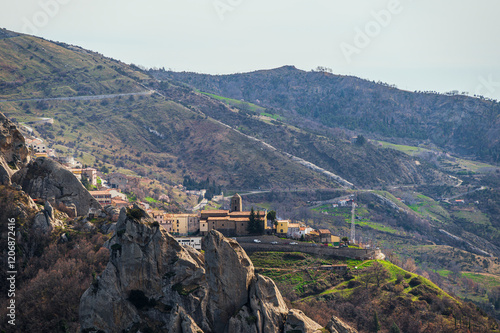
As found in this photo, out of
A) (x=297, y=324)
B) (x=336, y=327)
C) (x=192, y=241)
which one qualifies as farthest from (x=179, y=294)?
(x=192, y=241)

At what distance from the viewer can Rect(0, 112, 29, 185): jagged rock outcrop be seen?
228ft

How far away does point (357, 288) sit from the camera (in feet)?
268

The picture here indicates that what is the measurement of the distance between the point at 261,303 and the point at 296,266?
4219cm

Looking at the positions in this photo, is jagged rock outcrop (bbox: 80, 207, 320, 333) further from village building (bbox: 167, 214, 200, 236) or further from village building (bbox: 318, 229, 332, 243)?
village building (bbox: 318, 229, 332, 243)

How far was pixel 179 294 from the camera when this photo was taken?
43875mm

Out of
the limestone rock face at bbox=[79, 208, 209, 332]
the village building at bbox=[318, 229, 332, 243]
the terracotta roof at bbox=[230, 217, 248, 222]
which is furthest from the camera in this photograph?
the village building at bbox=[318, 229, 332, 243]

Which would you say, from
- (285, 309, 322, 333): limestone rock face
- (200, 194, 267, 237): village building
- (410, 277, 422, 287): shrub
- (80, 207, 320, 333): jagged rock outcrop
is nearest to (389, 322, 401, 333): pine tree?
(410, 277, 422, 287): shrub

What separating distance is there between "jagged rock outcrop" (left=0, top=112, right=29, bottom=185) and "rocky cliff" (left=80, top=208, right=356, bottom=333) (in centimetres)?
3016

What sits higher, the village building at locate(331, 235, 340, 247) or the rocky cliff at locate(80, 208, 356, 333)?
the rocky cliff at locate(80, 208, 356, 333)

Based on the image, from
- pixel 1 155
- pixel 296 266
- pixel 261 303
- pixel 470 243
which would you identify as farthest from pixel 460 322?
pixel 470 243

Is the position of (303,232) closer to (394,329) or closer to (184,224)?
(184,224)

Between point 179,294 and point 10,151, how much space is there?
131ft

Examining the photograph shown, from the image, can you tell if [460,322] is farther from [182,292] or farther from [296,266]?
[182,292]

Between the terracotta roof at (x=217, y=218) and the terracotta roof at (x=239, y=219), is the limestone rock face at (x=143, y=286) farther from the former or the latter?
the terracotta roof at (x=217, y=218)
